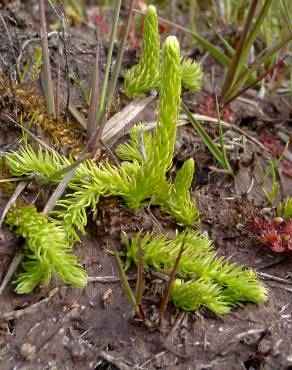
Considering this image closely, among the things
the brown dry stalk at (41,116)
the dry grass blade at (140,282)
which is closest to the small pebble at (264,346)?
the dry grass blade at (140,282)

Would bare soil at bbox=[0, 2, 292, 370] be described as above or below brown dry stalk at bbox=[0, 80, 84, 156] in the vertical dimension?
below

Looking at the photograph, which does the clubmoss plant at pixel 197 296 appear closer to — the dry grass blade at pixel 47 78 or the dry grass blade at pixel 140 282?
the dry grass blade at pixel 140 282

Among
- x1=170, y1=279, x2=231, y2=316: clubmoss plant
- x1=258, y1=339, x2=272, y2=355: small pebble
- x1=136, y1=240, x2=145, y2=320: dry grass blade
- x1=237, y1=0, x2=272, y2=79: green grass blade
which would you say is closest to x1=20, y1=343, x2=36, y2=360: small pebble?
x1=136, y1=240, x2=145, y2=320: dry grass blade

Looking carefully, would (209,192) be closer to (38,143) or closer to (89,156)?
(89,156)

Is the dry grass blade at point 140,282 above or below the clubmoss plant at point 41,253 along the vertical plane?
above

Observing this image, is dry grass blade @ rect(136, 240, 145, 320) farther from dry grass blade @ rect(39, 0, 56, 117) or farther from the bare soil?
dry grass blade @ rect(39, 0, 56, 117)

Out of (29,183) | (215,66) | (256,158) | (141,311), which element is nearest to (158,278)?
(141,311)
